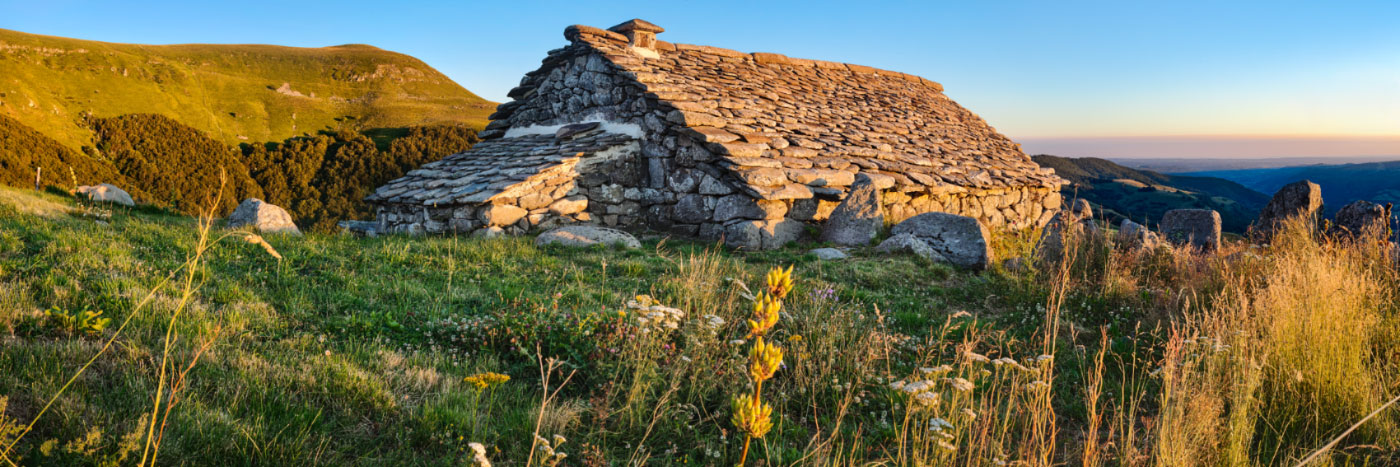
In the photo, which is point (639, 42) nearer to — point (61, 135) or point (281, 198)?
point (281, 198)

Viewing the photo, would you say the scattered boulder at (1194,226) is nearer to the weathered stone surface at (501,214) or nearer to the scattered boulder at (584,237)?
the scattered boulder at (584,237)

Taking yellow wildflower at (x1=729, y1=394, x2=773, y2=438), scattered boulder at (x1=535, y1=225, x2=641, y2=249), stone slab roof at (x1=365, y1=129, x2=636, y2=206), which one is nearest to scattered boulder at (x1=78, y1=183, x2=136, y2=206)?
stone slab roof at (x1=365, y1=129, x2=636, y2=206)

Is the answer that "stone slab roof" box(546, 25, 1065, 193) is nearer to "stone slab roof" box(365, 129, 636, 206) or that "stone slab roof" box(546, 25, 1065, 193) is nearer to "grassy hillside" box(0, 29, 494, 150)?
"stone slab roof" box(365, 129, 636, 206)

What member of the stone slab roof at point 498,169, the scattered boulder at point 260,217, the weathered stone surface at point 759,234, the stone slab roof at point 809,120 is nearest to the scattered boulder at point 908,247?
the weathered stone surface at point 759,234

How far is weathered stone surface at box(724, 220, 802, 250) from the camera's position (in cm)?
915

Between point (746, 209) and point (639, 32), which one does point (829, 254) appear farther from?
point (639, 32)

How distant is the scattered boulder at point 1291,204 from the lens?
905 centimetres

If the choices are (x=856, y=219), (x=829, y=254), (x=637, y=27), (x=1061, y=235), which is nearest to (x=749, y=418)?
→ (x=829, y=254)

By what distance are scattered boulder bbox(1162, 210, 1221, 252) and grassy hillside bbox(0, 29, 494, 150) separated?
3442 cm

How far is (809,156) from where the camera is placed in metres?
11.0

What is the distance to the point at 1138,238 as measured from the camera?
26.7 feet

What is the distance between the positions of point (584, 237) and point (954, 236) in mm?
5235

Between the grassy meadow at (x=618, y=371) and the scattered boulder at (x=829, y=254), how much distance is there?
7.68ft

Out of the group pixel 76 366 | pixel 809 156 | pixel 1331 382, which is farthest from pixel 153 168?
pixel 1331 382
